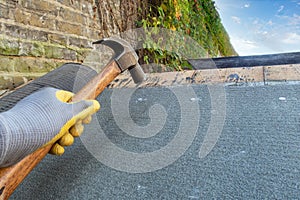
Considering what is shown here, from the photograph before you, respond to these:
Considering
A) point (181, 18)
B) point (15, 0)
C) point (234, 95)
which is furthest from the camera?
point (181, 18)

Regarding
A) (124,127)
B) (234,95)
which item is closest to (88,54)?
(124,127)

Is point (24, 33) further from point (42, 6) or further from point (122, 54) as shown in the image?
point (122, 54)

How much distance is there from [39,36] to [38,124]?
1072mm

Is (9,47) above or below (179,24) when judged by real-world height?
above

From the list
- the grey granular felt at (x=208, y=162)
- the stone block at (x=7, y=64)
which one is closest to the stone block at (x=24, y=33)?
the stone block at (x=7, y=64)

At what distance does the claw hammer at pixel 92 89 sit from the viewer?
57cm

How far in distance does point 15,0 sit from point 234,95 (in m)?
1.20

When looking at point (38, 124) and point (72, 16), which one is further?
point (72, 16)

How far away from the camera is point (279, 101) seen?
88 centimetres

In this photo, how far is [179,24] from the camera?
322 centimetres

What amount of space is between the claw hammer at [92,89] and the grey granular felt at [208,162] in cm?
13

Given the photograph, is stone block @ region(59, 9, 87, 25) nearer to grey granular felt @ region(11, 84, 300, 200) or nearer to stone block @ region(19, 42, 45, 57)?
stone block @ region(19, 42, 45, 57)

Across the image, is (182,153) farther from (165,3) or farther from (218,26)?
(218,26)

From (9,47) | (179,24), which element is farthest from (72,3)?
(179,24)
